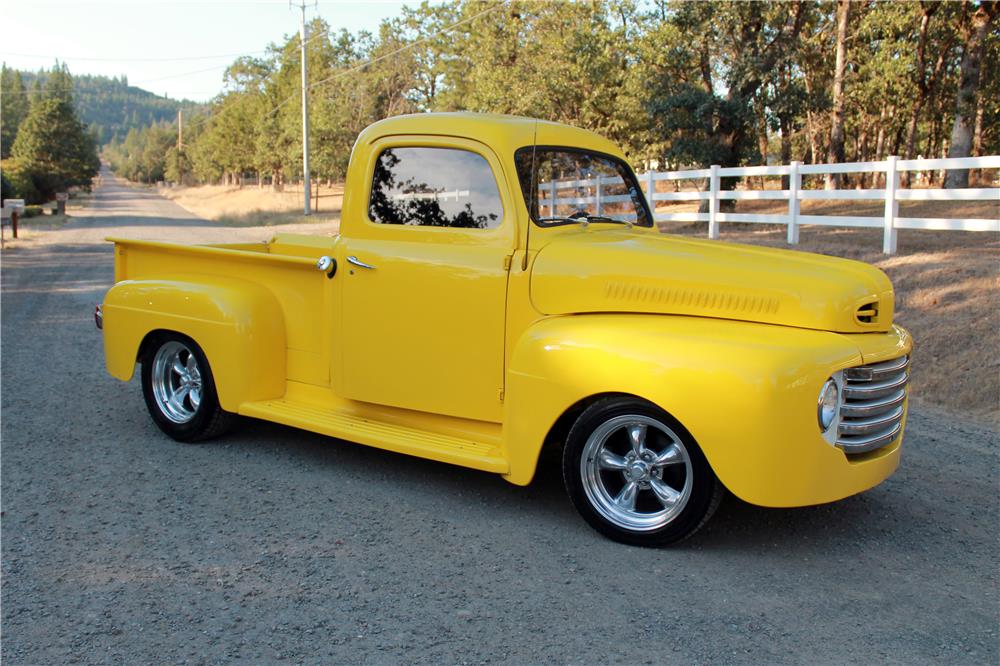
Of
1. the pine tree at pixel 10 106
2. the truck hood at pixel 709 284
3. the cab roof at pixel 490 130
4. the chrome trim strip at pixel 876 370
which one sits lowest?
the chrome trim strip at pixel 876 370

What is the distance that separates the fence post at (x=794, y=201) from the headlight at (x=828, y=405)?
10141 millimetres

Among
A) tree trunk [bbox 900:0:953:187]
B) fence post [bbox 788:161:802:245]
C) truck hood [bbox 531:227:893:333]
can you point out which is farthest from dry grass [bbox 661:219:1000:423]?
tree trunk [bbox 900:0:953:187]

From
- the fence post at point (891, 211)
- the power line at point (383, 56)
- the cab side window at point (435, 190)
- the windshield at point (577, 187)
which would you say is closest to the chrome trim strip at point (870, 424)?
the windshield at point (577, 187)

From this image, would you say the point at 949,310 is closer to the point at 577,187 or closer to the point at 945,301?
the point at 945,301

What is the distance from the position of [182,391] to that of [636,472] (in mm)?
3415

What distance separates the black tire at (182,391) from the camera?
5.66m

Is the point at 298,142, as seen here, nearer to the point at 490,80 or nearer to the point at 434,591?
the point at 490,80

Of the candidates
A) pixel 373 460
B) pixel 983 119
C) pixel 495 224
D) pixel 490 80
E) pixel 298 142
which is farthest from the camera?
pixel 298 142

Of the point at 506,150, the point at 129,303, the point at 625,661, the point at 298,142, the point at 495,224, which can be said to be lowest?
the point at 625,661

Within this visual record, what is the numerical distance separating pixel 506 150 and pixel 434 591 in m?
2.36

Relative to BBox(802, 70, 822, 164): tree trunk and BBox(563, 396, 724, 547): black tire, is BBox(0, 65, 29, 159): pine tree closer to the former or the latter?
BBox(802, 70, 822, 164): tree trunk

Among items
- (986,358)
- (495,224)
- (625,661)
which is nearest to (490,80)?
(986,358)

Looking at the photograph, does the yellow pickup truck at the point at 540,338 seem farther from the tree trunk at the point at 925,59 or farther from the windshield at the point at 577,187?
the tree trunk at the point at 925,59

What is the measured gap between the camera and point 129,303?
5977mm
